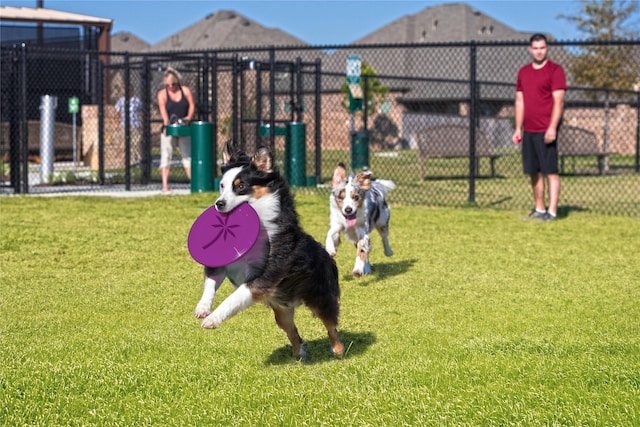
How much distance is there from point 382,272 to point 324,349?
9.53ft

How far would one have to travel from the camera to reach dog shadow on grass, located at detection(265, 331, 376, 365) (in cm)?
534

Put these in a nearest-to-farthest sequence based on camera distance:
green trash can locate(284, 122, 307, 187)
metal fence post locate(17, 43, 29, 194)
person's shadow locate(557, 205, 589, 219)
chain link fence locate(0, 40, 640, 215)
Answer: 1. person's shadow locate(557, 205, 589, 219)
2. metal fence post locate(17, 43, 29, 194)
3. chain link fence locate(0, 40, 640, 215)
4. green trash can locate(284, 122, 307, 187)

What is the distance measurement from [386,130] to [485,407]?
46.8 m

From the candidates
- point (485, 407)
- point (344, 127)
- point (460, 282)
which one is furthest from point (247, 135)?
point (344, 127)

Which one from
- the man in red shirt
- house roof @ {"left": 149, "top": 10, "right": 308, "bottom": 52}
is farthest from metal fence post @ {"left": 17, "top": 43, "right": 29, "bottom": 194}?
house roof @ {"left": 149, "top": 10, "right": 308, "bottom": 52}

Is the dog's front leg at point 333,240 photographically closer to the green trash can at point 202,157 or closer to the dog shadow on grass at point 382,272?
the dog shadow on grass at point 382,272

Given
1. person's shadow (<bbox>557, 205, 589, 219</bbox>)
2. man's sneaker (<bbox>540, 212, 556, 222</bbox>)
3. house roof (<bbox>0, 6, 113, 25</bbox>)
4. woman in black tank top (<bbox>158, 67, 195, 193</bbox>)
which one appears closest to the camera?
man's sneaker (<bbox>540, 212, 556, 222</bbox>)

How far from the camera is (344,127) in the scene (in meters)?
41.5

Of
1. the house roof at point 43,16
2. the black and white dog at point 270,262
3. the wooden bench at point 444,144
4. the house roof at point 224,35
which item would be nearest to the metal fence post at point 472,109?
the wooden bench at point 444,144

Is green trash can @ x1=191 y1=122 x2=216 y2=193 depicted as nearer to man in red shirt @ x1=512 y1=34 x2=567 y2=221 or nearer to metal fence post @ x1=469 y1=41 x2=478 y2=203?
metal fence post @ x1=469 y1=41 x2=478 y2=203

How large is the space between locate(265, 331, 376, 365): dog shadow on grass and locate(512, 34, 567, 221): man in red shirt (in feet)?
23.1

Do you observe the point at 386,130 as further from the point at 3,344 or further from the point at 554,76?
the point at 3,344

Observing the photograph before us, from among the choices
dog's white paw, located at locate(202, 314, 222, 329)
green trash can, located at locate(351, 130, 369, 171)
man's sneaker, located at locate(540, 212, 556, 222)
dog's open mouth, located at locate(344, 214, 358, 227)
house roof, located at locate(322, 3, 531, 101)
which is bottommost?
dog's white paw, located at locate(202, 314, 222, 329)

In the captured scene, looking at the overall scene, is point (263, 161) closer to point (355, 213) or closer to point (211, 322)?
point (211, 322)
